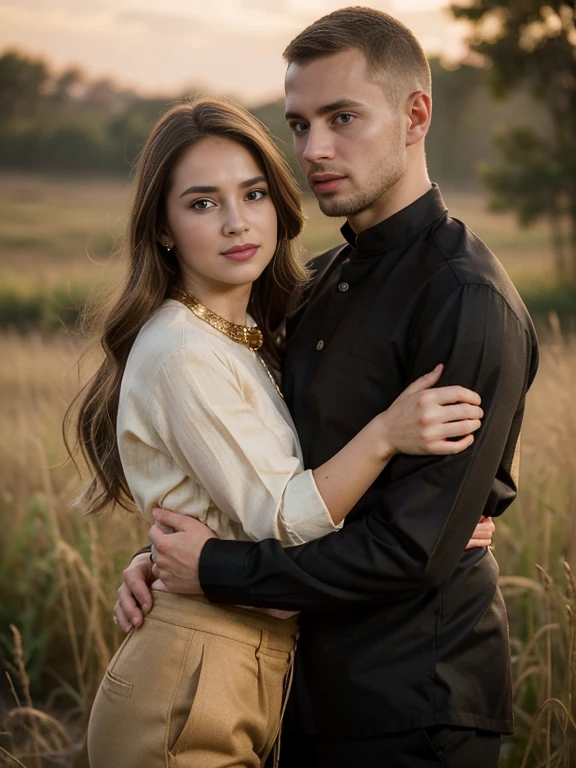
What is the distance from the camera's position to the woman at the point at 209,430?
1944 millimetres

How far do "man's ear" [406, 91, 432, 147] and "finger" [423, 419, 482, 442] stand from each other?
77 centimetres

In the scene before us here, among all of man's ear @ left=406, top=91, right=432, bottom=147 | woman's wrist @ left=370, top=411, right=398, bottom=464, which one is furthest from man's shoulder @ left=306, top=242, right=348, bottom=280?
woman's wrist @ left=370, top=411, right=398, bottom=464

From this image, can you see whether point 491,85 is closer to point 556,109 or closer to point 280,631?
point 556,109

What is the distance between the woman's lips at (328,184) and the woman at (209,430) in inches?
6.1

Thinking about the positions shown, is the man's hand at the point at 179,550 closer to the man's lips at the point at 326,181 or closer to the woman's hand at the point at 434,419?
the woman's hand at the point at 434,419

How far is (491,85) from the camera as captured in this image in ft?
28.7

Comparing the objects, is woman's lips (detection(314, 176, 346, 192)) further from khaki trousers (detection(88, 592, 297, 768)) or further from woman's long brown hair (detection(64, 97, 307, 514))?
khaki trousers (detection(88, 592, 297, 768))

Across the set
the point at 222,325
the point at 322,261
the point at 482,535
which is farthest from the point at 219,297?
the point at 482,535

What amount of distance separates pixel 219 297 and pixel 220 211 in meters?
0.23

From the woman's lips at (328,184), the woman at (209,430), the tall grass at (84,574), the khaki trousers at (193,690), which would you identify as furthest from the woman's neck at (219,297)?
the tall grass at (84,574)

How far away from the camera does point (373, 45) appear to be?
2139mm

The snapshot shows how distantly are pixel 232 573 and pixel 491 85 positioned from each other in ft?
25.7

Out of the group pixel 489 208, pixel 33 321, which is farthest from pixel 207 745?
pixel 489 208

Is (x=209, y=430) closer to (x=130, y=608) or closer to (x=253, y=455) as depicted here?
(x=253, y=455)
